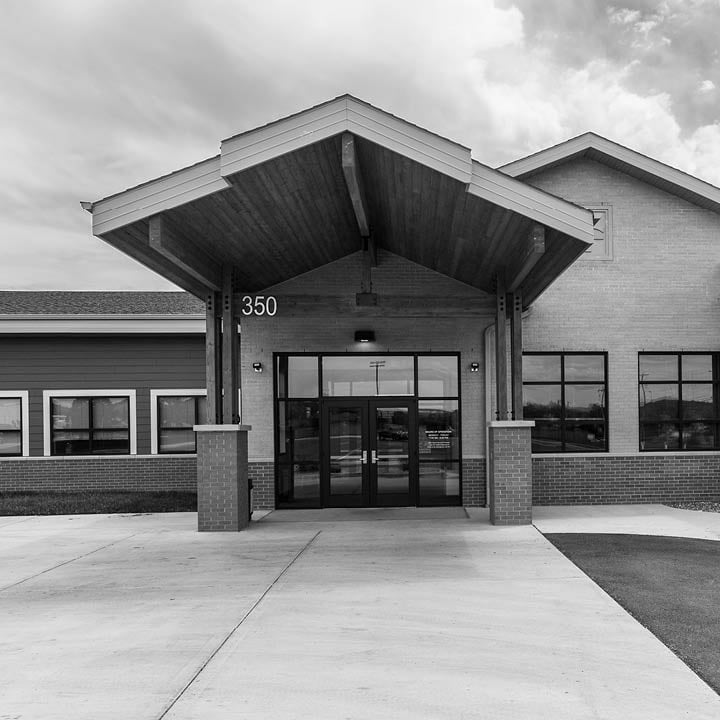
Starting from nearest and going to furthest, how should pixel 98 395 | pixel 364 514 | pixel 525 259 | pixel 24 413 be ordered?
pixel 525 259 → pixel 364 514 → pixel 24 413 → pixel 98 395

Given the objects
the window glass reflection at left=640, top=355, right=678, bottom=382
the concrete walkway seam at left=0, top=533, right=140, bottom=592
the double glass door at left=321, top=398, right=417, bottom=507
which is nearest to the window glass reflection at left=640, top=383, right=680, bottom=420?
the window glass reflection at left=640, top=355, right=678, bottom=382

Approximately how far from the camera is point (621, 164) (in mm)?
14102

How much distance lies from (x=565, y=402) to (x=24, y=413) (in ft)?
41.1

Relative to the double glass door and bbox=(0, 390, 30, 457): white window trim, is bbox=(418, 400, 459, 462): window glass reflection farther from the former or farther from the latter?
bbox=(0, 390, 30, 457): white window trim

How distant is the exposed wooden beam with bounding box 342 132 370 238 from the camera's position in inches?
360

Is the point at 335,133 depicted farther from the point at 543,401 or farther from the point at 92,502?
the point at 92,502

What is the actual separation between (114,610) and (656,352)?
11091 mm

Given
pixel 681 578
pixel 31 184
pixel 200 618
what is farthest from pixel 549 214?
pixel 31 184

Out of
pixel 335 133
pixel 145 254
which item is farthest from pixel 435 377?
pixel 335 133

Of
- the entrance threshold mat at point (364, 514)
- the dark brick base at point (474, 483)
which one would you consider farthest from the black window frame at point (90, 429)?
the dark brick base at point (474, 483)

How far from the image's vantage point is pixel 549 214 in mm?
9477

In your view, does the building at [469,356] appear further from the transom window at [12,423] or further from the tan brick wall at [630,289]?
the transom window at [12,423]

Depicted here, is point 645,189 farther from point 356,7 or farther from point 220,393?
point 220,393

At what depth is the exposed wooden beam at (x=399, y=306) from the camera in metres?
11.8
